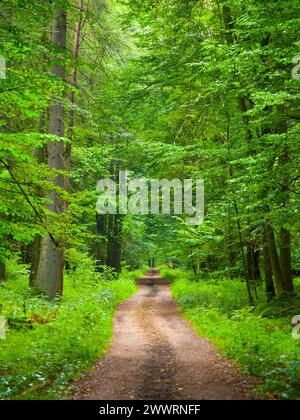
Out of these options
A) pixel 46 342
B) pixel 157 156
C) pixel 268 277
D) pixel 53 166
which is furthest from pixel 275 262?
pixel 46 342

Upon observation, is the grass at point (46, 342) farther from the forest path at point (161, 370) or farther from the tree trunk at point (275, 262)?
the tree trunk at point (275, 262)

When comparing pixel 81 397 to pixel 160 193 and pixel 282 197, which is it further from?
pixel 160 193

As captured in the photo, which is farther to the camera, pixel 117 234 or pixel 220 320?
pixel 117 234

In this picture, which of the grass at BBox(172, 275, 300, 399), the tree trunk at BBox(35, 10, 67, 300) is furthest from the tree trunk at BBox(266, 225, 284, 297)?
the tree trunk at BBox(35, 10, 67, 300)

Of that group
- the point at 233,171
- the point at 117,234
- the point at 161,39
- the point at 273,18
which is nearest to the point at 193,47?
the point at 161,39

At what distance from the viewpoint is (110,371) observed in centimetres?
870

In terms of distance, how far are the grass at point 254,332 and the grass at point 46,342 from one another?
3.28 meters

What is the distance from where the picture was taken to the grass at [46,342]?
7050 mm

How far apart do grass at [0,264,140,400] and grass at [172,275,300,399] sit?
129 inches

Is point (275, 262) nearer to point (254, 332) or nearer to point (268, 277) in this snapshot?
point (268, 277)

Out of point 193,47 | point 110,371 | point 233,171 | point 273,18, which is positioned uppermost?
point 193,47
